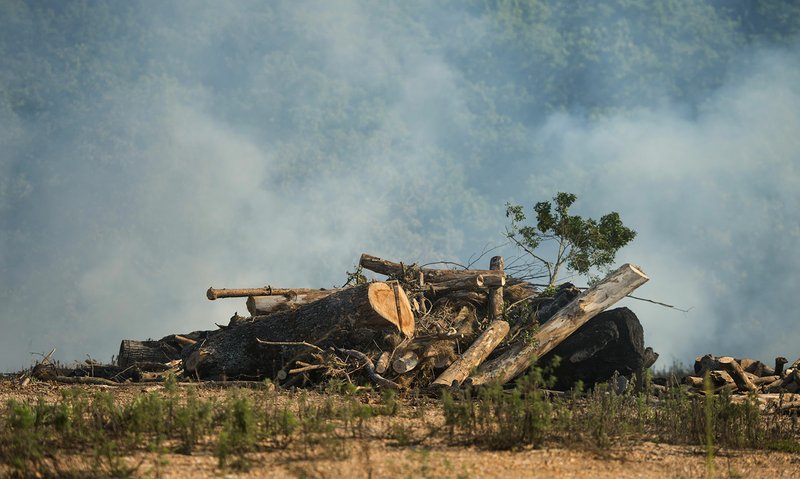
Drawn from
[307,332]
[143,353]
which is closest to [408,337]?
[307,332]

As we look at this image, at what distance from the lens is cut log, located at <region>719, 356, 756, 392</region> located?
1556 cm

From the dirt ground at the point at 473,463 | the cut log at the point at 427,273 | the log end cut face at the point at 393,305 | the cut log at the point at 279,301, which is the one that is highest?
the cut log at the point at 427,273

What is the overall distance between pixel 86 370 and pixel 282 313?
463 cm

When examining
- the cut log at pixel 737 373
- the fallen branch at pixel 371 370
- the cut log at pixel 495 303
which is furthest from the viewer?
the cut log at pixel 495 303

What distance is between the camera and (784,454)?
32.4ft

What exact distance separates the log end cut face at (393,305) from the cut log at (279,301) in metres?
2.39

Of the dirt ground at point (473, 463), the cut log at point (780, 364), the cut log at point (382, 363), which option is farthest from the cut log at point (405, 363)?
the cut log at point (780, 364)

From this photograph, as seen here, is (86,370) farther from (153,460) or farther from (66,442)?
(153,460)

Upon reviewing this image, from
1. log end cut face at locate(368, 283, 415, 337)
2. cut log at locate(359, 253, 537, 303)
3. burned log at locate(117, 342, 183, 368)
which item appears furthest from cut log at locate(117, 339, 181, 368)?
log end cut face at locate(368, 283, 415, 337)

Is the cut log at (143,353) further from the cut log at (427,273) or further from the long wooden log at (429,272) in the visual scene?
the long wooden log at (429,272)

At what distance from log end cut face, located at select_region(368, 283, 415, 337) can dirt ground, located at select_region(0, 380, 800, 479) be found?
553 centimetres

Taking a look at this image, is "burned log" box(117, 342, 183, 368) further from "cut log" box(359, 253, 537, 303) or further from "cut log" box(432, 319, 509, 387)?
"cut log" box(432, 319, 509, 387)

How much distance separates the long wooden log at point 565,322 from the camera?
47.9 feet

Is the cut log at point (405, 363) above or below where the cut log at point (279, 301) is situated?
below
